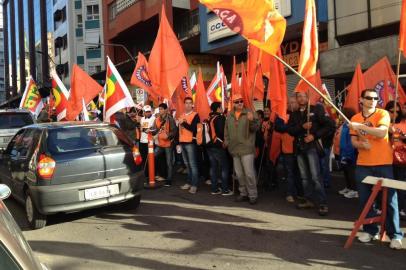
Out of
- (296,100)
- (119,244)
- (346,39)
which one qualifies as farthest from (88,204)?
(346,39)

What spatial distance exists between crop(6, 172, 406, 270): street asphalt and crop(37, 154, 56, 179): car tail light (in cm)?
81

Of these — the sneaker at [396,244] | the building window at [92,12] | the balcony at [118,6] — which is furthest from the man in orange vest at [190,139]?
the building window at [92,12]

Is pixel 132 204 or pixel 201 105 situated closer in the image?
pixel 132 204

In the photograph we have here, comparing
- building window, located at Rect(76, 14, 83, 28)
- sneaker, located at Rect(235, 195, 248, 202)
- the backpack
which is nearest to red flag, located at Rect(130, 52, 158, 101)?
the backpack

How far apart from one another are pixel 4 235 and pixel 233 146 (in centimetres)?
561

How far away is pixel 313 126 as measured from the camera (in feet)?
21.2

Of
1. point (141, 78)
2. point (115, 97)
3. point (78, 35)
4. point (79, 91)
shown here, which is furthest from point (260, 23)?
point (78, 35)

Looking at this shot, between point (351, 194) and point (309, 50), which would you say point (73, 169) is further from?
point (351, 194)

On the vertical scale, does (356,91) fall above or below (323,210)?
above

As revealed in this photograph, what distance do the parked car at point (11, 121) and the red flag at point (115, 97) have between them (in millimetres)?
3572

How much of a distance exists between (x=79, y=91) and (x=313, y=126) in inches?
247

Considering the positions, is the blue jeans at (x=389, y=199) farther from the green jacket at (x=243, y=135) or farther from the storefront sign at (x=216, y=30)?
the storefront sign at (x=216, y=30)

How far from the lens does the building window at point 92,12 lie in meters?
46.7

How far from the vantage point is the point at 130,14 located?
3164 cm
